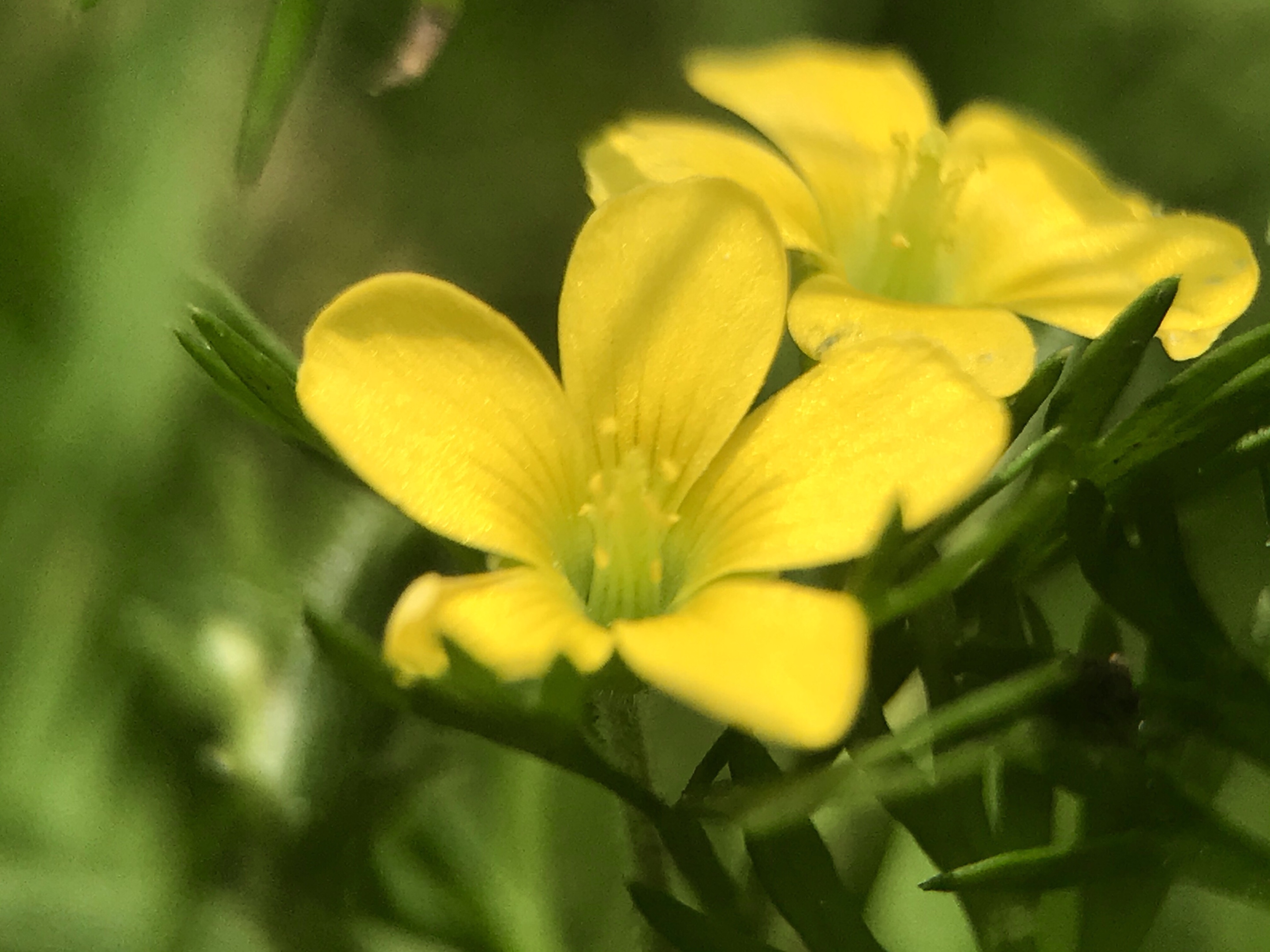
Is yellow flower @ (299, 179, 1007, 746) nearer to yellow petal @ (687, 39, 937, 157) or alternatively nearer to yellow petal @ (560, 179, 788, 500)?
yellow petal @ (560, 179, 788, 500)

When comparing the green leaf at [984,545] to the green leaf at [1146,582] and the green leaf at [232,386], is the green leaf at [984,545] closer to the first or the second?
the green leaf at [1146,582]

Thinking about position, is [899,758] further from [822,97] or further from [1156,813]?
[822,97]

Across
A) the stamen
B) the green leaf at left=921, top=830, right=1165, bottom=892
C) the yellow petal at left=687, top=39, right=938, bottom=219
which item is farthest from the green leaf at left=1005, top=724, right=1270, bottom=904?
the yellow petal at left=687, top=39, right=938, bottom=219

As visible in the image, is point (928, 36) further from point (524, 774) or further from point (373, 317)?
point (373, 317)

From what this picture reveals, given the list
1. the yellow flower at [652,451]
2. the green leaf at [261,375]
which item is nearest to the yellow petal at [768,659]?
the yellow flower at [652,451]

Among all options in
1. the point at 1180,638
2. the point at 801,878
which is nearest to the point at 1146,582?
the point at 1180,638
